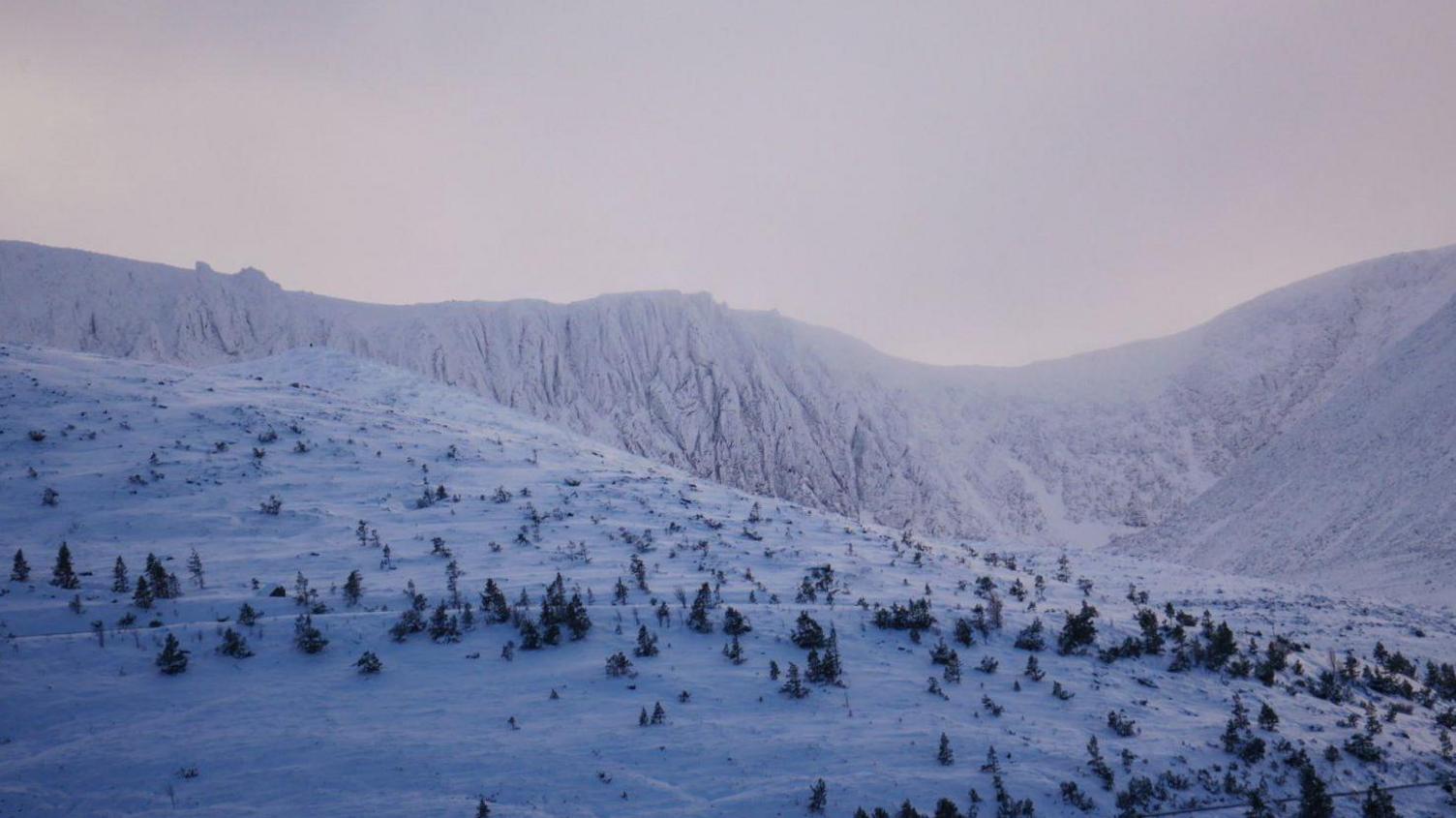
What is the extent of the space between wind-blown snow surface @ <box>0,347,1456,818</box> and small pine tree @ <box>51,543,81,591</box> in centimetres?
43

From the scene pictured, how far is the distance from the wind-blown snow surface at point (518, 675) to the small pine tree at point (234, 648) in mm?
314

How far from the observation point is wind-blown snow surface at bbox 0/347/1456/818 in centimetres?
1026

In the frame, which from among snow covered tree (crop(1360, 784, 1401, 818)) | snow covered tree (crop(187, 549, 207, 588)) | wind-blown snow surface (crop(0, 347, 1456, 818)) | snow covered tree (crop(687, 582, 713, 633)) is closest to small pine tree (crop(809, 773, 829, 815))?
wind-blown snow surface (crop(0, 347, 1456, 818))

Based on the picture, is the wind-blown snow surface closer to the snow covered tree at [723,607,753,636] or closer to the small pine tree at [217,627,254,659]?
the snow covered tree at [723,607,753,636]

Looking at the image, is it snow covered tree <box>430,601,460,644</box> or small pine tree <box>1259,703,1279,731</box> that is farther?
snow covered tree <box>430,601,460,644</box>

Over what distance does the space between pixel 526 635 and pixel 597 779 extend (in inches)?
187

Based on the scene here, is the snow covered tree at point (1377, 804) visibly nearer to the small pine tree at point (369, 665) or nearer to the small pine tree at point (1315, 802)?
the small pine tree at point (1315, 802)

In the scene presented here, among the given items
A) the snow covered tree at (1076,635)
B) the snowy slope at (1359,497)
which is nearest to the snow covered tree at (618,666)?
the snow covered tree at (1076,635)

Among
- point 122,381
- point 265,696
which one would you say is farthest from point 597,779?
point 122,381

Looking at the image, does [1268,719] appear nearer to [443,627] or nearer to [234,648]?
[443,627]

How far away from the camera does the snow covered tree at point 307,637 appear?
44.1ft

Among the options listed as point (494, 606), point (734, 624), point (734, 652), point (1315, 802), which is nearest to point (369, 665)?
point (494, 606)

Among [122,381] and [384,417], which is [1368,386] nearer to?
[384,417]

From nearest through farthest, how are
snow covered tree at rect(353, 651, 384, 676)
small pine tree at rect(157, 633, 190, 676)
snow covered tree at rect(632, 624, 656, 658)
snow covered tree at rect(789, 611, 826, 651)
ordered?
small pine tree at rect(157, 633, 190, 676), snow covered tree at rect(353, 651, 384, 676), snow covered tree at rect(632, 624, 656, 658), snow covered tree at rect(789, 611, 826, 651)
